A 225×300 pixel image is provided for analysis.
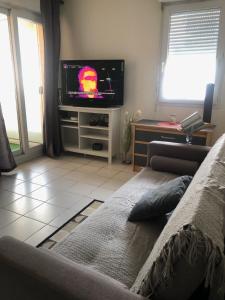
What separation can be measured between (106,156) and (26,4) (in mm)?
2500

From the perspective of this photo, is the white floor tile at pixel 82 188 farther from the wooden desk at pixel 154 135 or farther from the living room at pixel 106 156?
the wooden desk at pixel 154 135

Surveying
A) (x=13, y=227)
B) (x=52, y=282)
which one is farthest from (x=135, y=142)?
(x=52, y=282)

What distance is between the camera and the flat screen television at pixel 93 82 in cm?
366

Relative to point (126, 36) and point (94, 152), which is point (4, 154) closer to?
point (94, 152)

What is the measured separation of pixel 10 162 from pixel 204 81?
2.85 m

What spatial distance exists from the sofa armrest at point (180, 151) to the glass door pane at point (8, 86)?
7.61 feet

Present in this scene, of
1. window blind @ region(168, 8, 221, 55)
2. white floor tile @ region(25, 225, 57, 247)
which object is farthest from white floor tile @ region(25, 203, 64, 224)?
window blind @ region(168, 8, 221, 55)

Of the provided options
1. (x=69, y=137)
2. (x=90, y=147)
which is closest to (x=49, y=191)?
(x=90, y=147)

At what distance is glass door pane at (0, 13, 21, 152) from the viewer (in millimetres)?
3496

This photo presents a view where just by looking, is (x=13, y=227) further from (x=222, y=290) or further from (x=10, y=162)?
(x=222, y=290)

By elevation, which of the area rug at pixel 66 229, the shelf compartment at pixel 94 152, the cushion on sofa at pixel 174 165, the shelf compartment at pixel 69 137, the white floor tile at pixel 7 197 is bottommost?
the area rug at pixel 66 229

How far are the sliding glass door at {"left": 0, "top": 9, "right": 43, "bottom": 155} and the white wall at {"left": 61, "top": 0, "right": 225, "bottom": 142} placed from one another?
63 cm

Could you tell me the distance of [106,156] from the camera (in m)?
3.88

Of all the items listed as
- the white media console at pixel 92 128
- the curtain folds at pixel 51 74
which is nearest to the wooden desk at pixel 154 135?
the white media console at pixel 92 128
